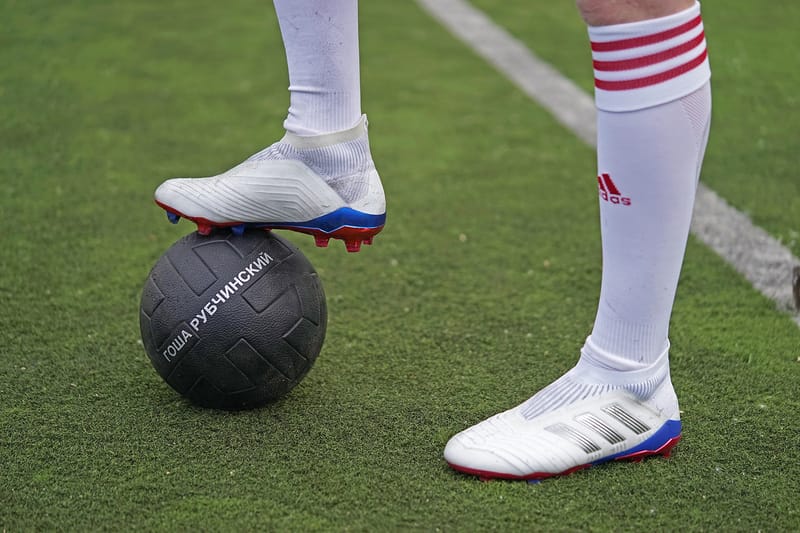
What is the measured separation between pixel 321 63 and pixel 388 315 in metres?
1.07

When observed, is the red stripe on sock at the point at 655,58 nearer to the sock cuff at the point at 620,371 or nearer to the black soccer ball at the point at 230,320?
the sock cuff at the point at 620,371

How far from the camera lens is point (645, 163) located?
2.16 m

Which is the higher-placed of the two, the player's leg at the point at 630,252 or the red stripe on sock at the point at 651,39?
the red stripe on sock at the point at 651,39

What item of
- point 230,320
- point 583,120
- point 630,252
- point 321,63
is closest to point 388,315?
point 230,320

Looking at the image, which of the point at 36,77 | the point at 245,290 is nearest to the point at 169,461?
the point at 245,290

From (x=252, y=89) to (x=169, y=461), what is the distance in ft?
13.3

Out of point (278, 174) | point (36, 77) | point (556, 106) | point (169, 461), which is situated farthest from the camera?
point (36, 77)

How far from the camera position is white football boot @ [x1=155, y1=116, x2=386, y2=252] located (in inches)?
100

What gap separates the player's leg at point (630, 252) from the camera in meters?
2.13

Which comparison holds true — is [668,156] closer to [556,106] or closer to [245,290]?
[245,290]

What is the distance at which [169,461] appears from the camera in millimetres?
2375

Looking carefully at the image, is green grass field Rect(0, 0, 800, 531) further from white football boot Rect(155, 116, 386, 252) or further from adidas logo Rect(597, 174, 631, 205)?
adidas logo Rect(597, 174, 631, 205)

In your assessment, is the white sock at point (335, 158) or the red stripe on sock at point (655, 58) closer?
the red stripe on sock at point (655, 58)

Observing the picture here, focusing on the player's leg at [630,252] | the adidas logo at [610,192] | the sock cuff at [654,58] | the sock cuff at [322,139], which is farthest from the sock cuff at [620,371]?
the sock cuff at [322,139]
